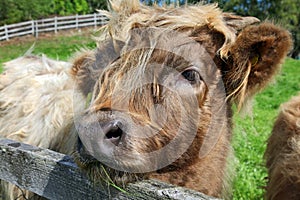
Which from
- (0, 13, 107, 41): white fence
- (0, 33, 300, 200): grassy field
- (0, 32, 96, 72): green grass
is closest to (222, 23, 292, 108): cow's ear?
(0, 33, 300, 200): grassy field

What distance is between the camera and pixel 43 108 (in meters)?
4.17

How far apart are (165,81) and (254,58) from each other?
69cm

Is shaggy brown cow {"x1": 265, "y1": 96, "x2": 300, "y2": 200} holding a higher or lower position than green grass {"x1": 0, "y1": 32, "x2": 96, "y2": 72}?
higher

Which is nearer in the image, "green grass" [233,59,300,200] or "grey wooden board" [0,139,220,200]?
"grey wooden board" [0,139,220,200]

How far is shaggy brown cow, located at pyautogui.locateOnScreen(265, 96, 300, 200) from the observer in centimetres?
352

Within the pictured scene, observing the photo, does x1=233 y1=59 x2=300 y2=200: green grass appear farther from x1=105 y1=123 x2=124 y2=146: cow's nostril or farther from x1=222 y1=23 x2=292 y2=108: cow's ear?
x1=105 y1=123 x2=124 y2=146: cow's nostril

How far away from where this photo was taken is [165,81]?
7.92 feet

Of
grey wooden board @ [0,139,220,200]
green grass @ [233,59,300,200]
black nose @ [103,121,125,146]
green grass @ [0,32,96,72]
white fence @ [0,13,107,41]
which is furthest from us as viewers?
white fence @ [0,13,107,41]

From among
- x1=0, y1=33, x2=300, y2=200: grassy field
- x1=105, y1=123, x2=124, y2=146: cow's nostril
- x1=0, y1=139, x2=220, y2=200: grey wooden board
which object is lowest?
x1=0, y1=33, x2=300, y2=200: grassy field

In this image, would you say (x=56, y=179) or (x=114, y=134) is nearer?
(x=114, y=134)

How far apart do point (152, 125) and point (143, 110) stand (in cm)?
9

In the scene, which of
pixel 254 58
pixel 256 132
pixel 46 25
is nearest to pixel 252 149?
pixel 256 132

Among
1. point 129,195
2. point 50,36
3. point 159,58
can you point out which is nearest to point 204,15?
point 159,58

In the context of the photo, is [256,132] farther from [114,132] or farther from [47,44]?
[47,44]
